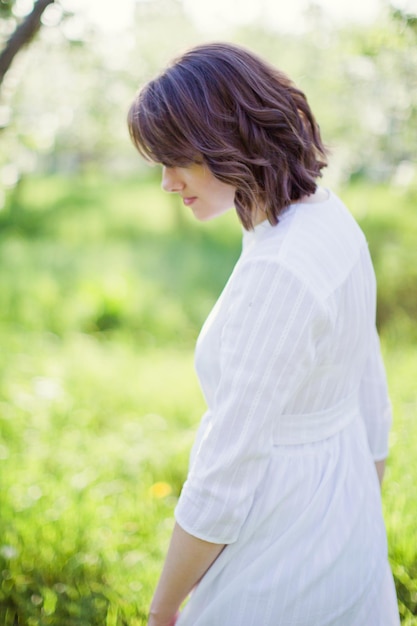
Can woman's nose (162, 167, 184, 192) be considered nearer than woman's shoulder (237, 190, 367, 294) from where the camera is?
No

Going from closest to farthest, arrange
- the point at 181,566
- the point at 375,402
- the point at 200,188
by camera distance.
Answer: the point at 181,566 → the point at 200,188 → the point at 375,402

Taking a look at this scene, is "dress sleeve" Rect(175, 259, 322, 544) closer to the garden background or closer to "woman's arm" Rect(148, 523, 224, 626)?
"woman's arm" Rect(148, 523, 224, 626)

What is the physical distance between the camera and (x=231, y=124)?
117cm

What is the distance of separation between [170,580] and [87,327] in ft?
14.7

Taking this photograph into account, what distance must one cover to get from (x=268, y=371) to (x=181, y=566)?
1.30 ft

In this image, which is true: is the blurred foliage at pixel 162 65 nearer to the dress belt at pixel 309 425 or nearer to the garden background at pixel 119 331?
the garden background at pixel 119 331

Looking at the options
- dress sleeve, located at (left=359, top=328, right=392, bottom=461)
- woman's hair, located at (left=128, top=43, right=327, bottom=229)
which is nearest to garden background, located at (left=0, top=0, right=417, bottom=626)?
woman's hair, located at (left=128, top=43, right=327, bottom=229)

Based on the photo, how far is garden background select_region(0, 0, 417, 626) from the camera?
83.6 inches

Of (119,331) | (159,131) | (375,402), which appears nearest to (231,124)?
(159,131)

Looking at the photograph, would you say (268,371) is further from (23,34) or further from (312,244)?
(23,34)

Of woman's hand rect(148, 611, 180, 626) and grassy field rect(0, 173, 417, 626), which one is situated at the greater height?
woman's hand rect(148, 611, 180, 626)

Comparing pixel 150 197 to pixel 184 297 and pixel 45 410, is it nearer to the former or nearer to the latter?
pixel 184 297

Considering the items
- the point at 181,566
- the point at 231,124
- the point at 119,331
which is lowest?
→ the point at 119,331

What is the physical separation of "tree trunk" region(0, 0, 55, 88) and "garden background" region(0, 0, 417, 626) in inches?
3.5
